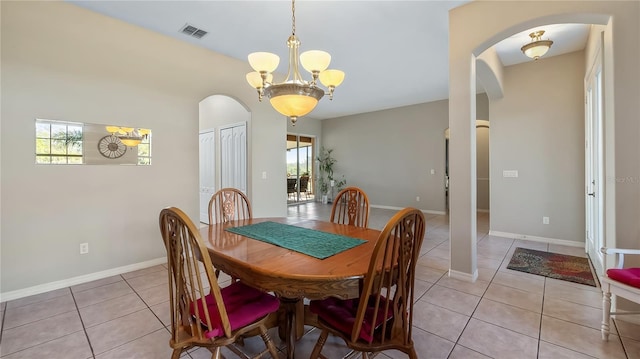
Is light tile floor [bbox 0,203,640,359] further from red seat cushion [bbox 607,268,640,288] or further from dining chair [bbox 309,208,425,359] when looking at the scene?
dining chair [bbox 309,208,425,359]

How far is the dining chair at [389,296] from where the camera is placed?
1.18m

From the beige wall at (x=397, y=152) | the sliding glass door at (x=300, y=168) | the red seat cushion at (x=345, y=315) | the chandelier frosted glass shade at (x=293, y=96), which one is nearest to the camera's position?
the red seat cushion at (x=345, y=315)

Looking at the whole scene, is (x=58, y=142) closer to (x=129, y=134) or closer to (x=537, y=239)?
(x=129, y=134)

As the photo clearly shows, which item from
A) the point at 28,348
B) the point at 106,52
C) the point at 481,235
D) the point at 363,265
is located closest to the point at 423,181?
the point at 481,235

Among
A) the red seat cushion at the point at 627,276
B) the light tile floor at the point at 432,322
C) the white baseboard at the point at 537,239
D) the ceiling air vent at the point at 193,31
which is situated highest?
the ceiling air vent at the point at 193,31

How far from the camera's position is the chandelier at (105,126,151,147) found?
3027mm

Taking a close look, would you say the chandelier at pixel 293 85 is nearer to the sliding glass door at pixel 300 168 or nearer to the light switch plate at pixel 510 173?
the light switch plate at pixel 510 173

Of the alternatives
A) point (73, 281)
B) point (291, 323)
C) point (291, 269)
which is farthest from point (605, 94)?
point (73, 281)

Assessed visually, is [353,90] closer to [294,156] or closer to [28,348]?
[294,156]

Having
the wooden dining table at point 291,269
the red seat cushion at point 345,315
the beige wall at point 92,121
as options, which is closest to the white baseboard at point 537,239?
the wooden dining table at point 291,269

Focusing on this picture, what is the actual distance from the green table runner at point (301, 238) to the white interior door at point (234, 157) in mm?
2546

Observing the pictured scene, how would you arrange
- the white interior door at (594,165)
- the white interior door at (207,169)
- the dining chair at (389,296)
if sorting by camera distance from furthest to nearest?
the white interior door at (207,169), the white interior door at (594,165), the dining chair at (389,296)

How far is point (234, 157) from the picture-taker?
509 cm

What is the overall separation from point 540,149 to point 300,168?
635 centimetres
